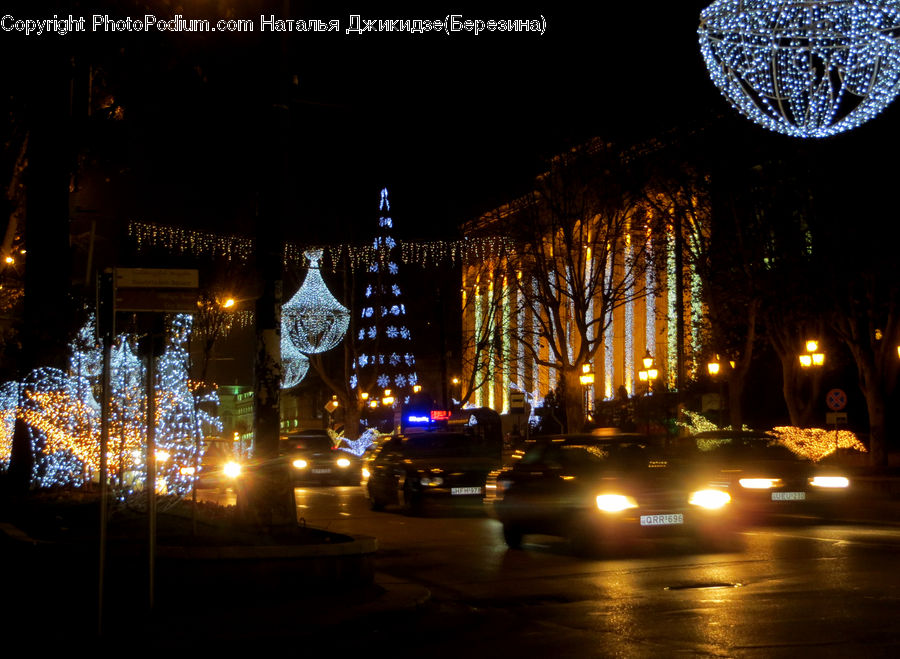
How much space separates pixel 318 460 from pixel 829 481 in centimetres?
1663

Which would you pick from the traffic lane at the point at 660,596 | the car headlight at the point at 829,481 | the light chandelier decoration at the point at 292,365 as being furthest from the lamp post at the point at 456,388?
the traffic lane at the point at 660,596

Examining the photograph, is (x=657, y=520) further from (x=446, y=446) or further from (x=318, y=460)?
(x=318, y=460)

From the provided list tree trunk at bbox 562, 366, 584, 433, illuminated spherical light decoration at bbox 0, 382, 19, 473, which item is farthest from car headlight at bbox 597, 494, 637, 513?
tree trunk at bbox 562, 366, 584, 433

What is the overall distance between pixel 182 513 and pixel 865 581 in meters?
9.92

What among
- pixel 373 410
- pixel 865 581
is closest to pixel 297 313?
pixel 865 581

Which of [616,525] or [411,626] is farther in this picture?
[616,525]

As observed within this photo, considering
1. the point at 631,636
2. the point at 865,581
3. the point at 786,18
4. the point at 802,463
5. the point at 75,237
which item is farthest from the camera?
the point at 75,237

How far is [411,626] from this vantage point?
988 cm

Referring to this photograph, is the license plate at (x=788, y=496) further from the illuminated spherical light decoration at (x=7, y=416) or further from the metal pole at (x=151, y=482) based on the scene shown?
the illuminated spherical light decoration at (x=7, y=416)

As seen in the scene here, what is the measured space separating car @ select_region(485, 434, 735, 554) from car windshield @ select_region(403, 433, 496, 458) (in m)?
7.28

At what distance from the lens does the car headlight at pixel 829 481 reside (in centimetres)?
1968

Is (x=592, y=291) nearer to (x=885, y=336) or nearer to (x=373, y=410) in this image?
(x=885, y=336)

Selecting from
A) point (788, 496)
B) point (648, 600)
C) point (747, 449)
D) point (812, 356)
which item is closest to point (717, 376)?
point (812, 356)

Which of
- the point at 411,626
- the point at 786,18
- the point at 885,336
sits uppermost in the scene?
the point at 786,18
